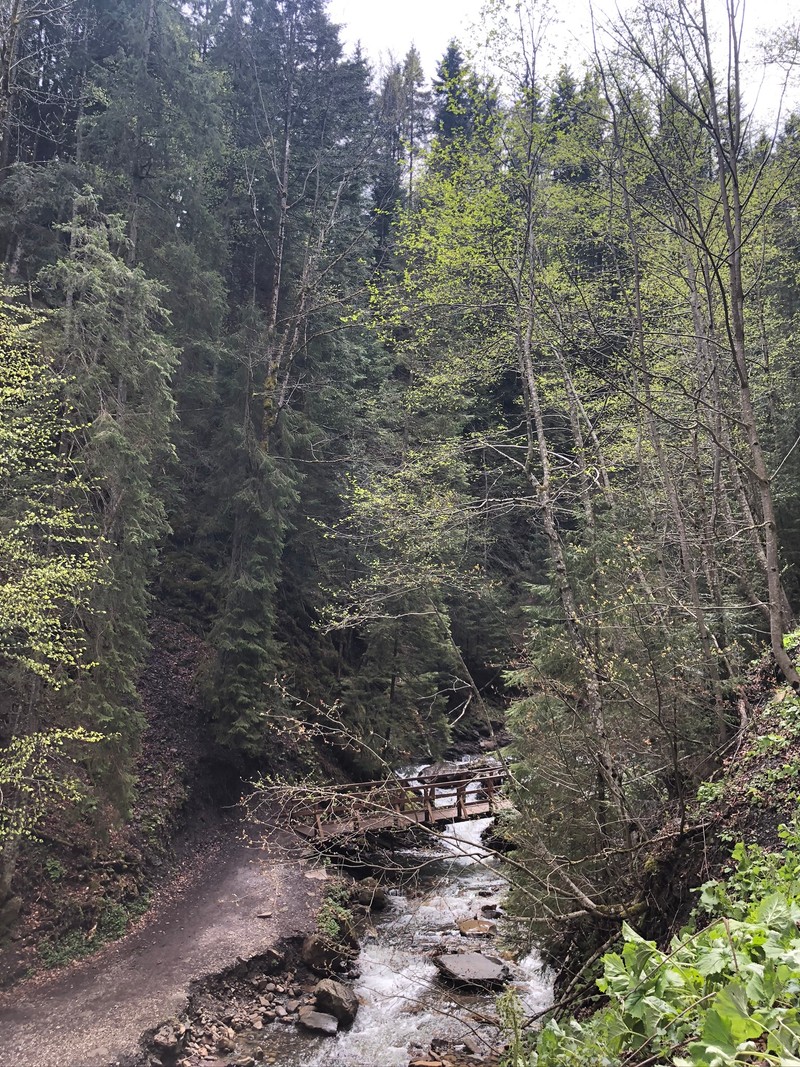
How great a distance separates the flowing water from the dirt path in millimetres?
1263

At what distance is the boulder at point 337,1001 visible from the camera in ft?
25.9

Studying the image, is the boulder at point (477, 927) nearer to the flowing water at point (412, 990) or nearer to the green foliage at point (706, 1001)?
the flowing water at point (412, 990)

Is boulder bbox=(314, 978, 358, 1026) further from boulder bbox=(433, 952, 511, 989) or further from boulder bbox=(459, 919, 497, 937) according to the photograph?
boulder bbox=(459, 919, 497, 937)

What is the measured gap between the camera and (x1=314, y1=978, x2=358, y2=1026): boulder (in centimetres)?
791

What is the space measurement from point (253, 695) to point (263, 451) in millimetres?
5482

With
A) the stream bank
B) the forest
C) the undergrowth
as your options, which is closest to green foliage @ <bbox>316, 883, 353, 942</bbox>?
the stream bank

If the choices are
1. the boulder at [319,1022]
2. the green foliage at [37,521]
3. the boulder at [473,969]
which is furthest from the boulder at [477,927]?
the green foliage at [37,521]

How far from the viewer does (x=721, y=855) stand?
4.83 meters

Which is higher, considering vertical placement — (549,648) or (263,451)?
(263,451)

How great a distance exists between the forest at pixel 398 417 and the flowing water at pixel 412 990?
1.91 m

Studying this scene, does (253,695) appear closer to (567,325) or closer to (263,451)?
(263,451)

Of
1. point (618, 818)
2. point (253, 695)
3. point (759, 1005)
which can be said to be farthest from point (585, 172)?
point (759, 1005)

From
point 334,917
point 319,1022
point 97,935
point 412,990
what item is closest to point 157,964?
point 97,935

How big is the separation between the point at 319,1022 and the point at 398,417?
13170 mm
